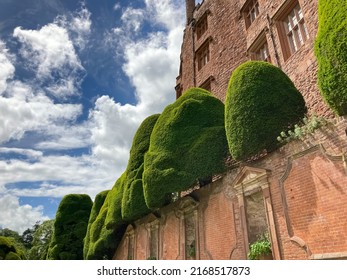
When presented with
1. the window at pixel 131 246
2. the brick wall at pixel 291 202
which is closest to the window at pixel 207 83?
the brick wall at pixel 291 202

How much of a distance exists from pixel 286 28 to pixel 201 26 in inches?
478

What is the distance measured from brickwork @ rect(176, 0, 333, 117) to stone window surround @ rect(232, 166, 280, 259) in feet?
11.4

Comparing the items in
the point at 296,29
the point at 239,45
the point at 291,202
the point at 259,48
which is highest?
the point at 239,45

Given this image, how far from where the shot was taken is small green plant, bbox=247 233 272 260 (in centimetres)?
757

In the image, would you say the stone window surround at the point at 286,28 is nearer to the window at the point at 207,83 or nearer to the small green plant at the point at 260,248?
the window at the point at 207,83

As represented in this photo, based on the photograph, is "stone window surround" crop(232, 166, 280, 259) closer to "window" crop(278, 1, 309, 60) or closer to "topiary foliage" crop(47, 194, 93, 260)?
"window" crop(278, 1, 309, 60)

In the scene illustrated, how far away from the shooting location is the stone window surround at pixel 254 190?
24.5 ft

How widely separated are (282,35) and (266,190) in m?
7.80

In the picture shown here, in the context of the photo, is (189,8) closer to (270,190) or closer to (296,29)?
(296,29)

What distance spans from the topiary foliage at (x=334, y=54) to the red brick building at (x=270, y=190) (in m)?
0.63

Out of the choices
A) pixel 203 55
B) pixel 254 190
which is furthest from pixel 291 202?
pixel 203 55

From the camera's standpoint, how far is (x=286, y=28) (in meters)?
12.4

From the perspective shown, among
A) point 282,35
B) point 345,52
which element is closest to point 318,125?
point 345,52

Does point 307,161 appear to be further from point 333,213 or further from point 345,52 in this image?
point 345,52
